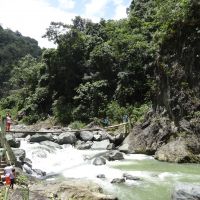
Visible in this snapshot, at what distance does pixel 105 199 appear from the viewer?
34.0 ft

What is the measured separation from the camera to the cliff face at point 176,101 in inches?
734

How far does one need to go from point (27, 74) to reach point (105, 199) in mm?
33190

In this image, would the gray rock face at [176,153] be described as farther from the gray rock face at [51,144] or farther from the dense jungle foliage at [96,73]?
the dense jungle foliage at [96,73]

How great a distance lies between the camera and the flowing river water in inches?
496

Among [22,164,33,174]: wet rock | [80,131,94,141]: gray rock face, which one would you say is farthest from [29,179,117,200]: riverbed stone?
[80,131,94,141]: gray rock face

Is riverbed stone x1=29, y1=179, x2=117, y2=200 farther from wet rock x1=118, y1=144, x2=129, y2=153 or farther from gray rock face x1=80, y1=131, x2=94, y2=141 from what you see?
gray rock face x1=80, y1=131, x2=94, y2=141

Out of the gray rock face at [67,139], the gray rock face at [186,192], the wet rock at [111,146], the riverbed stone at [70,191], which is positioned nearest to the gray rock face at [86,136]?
the gray rock face at [67,139]

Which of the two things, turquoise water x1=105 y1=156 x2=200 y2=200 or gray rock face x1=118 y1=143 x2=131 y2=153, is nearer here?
turquoise water x1=105 y1=156 x2=200 y2=200

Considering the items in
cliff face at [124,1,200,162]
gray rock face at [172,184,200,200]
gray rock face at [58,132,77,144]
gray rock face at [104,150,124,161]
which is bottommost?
gray rock face at [172,184,200,200]

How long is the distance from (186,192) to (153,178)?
478 centimetres

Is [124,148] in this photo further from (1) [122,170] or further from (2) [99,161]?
(1) [122,170]

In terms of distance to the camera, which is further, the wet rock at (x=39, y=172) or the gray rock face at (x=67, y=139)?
the gray rock face at (x=67, y=139)

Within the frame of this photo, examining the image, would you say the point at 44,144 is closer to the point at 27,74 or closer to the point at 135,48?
the point at 135,48

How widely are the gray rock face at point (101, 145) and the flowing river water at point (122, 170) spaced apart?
41.5 inches
